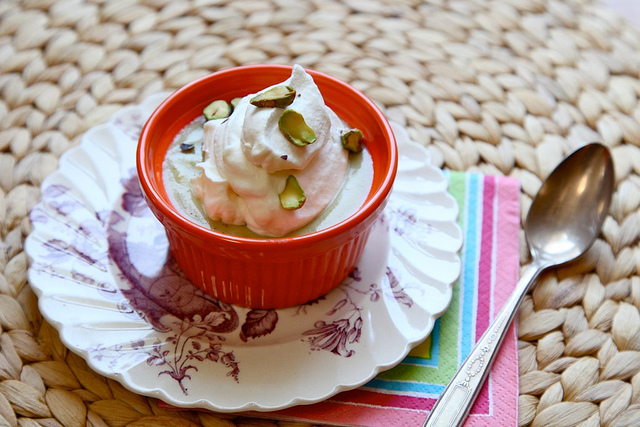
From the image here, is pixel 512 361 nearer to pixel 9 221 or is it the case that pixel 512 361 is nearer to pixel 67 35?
pixel 9 221

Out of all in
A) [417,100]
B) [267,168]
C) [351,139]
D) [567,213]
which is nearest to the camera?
[267,168]

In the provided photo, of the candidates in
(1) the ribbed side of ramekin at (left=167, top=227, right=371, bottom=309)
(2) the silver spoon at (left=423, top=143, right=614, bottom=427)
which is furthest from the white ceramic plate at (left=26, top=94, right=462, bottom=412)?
(2) the silver spoon at (left=423, top=143, right=614, bottom=427)

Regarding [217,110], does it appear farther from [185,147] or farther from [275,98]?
[275,98]

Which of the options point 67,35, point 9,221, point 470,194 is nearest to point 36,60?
point 67,35

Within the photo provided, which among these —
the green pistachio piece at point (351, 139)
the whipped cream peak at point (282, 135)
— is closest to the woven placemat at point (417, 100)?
the green pistachio piece at point (351, 139)

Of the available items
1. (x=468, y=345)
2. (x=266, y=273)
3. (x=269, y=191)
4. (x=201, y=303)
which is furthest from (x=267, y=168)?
(x=468, y=345)

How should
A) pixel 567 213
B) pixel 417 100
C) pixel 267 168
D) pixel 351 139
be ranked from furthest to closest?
pixel 417 100
pixel 567 213
pixel 351 139
pixel 267 168

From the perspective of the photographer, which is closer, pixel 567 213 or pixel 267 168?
pixel 267 168
